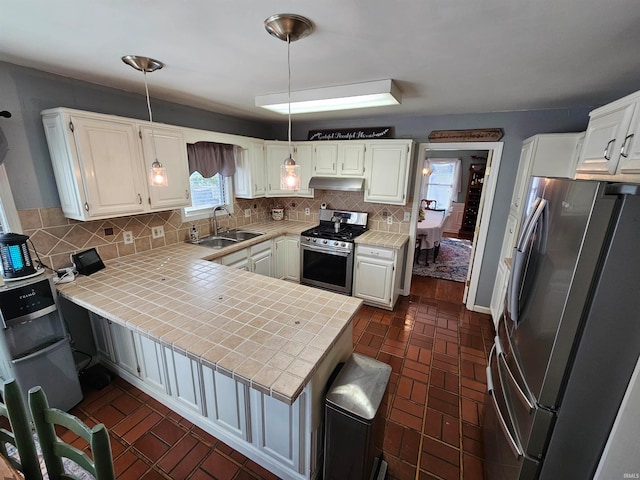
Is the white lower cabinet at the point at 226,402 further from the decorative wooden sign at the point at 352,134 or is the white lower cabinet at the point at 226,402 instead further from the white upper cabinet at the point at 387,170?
the decorative wooden sign at the point at 352,134

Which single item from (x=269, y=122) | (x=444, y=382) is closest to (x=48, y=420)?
(x=444, y=382)

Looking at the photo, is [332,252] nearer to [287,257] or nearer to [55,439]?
[287,257]

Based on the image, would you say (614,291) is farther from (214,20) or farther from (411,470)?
(214,20)

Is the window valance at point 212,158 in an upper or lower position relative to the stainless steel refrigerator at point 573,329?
upper

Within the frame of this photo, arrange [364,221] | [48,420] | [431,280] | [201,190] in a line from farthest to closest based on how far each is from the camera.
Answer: [431,280] → [364,221] → [201,190] → [48,420]

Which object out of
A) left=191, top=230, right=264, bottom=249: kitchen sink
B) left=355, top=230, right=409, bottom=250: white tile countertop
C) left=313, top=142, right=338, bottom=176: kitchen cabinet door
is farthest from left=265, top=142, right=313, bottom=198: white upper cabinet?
left=355, top=230, right=409, bottom=250: white tile countertop

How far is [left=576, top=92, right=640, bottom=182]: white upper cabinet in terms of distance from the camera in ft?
4.41

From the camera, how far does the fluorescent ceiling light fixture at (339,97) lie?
1.88m

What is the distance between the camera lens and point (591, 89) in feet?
6.46

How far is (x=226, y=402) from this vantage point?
1.61m

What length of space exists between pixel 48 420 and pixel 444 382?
2507 millimetres

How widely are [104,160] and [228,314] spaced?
1.56 meters

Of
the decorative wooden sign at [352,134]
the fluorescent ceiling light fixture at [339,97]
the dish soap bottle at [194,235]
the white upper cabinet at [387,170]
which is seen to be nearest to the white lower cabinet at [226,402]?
the dish soap bottle at [194,235]

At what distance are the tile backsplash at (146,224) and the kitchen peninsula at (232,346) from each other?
296 millimetres
